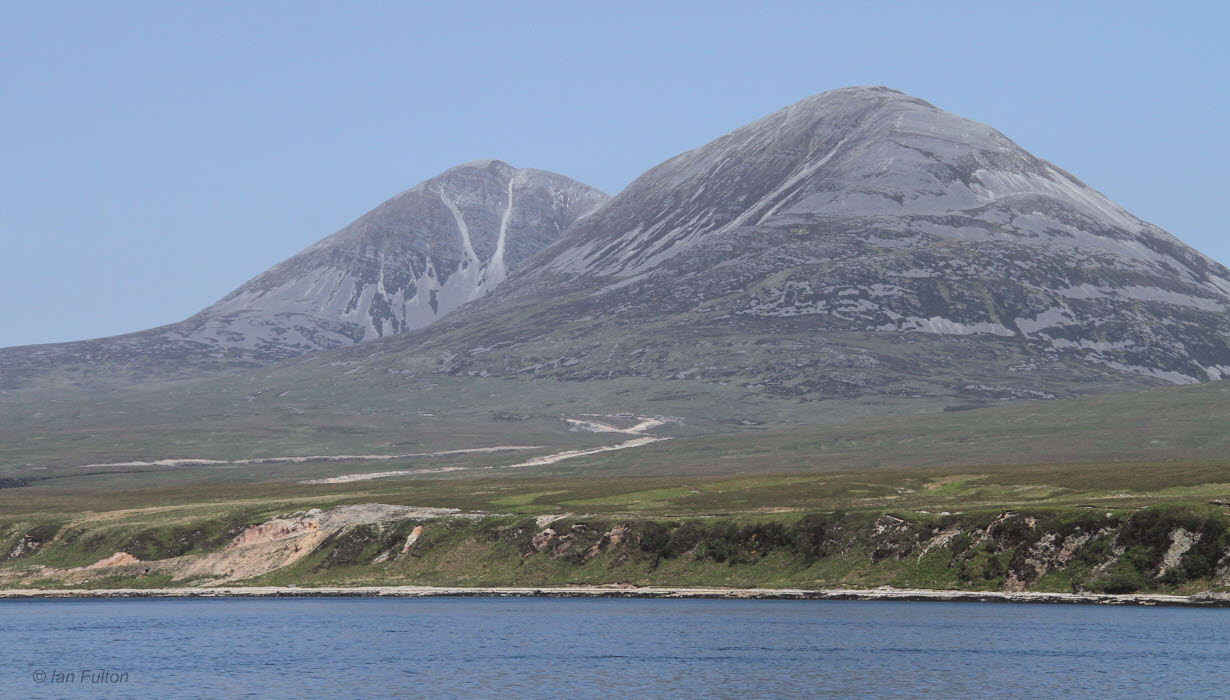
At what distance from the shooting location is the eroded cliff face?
3839 inches

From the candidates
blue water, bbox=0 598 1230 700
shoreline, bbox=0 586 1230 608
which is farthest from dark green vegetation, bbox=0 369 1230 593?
blue water, bbox=0 598 1230 700

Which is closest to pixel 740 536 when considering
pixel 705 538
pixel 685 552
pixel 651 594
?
pixel 705 538

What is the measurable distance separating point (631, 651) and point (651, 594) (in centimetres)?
3015

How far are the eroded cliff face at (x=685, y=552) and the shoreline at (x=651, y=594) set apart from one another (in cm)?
174

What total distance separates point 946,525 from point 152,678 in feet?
215

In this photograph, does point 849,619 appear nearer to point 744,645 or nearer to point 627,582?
point 744,645

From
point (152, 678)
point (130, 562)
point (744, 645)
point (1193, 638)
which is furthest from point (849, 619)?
point (130, 562)

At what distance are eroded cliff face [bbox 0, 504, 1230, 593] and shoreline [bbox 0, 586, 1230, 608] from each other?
1.74 meters

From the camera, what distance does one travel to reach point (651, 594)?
113 metres

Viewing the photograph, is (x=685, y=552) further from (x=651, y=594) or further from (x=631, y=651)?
(x=631, y=651)

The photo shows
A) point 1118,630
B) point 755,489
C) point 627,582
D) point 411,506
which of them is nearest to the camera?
point 1118,630

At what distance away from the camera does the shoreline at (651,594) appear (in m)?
92.7

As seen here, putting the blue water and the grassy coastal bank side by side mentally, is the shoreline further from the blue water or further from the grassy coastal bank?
the grassy coastal bank

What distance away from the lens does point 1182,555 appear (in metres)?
95.2
